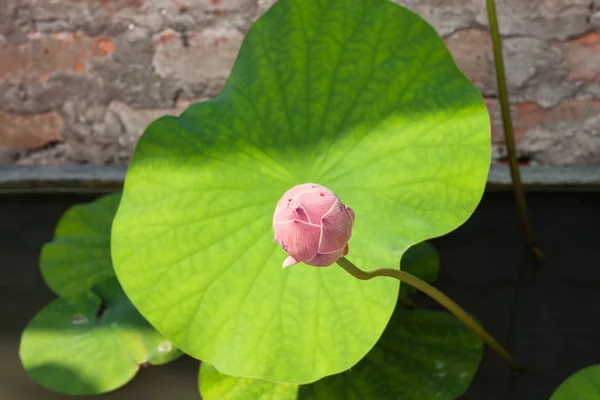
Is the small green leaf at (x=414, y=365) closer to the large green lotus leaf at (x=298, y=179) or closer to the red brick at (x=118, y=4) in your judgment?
the large green lotus leaf at (x=298, y=179)

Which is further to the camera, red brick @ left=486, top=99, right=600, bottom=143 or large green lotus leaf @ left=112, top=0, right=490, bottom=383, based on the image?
red brick @ left=486, top=99, right=600, bottom=143

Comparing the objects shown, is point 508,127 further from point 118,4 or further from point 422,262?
point 118,4

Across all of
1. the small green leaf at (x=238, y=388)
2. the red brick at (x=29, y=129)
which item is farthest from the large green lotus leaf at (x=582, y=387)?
the red brick at (x=29, y=129)

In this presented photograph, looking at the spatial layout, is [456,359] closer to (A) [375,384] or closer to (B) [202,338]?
(A) [375,384]

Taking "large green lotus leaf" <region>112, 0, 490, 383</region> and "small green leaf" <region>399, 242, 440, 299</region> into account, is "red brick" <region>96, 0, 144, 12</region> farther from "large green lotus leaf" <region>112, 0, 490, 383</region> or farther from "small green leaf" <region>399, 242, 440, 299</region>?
"small green leaf" <region>399, 242, 440, 299</region>

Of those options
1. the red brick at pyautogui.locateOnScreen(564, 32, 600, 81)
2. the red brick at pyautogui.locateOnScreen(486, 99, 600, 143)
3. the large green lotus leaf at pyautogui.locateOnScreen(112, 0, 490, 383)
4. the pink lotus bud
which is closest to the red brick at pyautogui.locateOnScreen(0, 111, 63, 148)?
the large green lotus leaf at pyautogui.locateOnScreen(112, 0, 490, 383)

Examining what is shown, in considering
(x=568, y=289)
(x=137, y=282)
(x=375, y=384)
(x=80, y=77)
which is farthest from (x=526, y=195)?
(x=80, y=77)

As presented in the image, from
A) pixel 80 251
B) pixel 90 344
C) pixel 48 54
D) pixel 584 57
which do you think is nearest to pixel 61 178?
pixel 48 54
